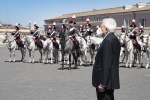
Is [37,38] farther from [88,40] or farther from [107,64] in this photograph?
[107,64]

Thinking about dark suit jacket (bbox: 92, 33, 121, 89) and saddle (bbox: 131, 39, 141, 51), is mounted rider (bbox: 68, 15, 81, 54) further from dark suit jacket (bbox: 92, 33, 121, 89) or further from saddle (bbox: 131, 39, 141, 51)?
dark suit jacket (bbox: 92, 33, 121, 89)

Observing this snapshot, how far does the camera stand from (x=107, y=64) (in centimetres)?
559

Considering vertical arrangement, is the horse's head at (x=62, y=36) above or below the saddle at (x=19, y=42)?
above

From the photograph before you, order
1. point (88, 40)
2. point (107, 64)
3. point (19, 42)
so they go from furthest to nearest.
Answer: point (19, 42) < point (88, 40) < point (107, 64)

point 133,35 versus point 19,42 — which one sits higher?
point 133,35

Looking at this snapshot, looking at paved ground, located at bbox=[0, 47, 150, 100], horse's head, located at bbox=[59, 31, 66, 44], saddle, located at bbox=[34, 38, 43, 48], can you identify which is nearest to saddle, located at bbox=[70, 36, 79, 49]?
horse's head, located at bbox=[59, 31, 66, 44]

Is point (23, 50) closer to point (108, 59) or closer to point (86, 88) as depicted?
point (86, 88)

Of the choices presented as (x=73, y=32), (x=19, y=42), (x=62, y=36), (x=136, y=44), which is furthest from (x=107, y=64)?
(x=19, y=42)

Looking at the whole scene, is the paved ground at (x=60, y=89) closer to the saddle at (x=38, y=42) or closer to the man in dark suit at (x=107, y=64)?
the man in dark suit at (x=107, y=64)

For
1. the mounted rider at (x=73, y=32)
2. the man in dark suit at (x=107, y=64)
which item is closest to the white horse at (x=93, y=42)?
the mounted rider at (x=73, y=32)

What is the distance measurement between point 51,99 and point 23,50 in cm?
1521

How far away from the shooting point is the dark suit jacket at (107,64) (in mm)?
5594

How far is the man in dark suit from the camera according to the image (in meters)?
5.60

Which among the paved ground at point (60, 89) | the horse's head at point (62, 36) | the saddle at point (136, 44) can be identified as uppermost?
the horse's head at point (62, 36)
